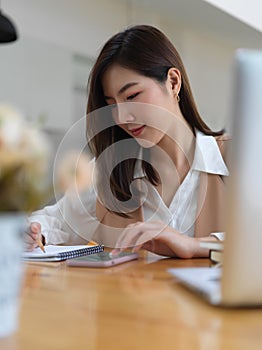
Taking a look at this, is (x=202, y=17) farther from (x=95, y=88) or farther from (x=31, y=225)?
(x=31, y=225)

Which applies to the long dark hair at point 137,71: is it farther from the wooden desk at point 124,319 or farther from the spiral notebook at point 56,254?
the wooden desk at point 124,319

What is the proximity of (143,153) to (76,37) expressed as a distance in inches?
90.7

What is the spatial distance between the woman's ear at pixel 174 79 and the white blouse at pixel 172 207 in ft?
0.53

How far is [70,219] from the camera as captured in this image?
192 cm

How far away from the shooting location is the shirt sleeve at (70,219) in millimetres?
1759

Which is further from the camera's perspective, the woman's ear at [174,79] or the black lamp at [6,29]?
the woman's ear at [174,79]

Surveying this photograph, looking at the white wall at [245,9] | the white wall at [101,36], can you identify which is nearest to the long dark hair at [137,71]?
the white wall at [101,36]

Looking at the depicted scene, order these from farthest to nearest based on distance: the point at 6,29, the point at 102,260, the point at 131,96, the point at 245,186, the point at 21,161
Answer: the point at 131,96, the point at 6,29, the point at 102,260, the point at 245,186, the point at 21,161

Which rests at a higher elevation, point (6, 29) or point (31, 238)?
point (6, 29)

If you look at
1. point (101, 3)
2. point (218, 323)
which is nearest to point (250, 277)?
point (218, 323)

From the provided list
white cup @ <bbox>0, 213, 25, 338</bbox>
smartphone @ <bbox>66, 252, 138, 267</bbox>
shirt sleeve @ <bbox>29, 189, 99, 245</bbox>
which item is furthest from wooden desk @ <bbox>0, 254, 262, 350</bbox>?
shirt sleeve @ <bbox>29, 189, 99, 245</bbox>

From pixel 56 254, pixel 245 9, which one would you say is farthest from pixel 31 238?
pixel 245 9

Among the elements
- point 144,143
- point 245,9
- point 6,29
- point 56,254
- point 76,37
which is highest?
point 245,9

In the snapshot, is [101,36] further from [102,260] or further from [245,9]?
[102,260]
